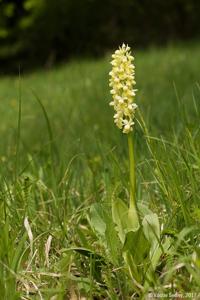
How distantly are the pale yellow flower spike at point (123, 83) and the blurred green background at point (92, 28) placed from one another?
54.4ft

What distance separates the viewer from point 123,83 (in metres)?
2.00

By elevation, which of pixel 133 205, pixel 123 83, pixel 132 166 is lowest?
pixel 133 205

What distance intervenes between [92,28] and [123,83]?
58.9 feet

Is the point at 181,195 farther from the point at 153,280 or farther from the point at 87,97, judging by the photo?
the point at 87,97

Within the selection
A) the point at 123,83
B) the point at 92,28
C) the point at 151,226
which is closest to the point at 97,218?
the point at 151,226

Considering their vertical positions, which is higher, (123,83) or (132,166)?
(123,83)

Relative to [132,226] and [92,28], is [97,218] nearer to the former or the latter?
[132,226]

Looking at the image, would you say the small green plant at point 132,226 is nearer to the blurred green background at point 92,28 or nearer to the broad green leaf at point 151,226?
the broad green leaf at point 151,226

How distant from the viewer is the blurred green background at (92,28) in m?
18.7

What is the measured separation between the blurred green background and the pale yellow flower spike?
653 inches

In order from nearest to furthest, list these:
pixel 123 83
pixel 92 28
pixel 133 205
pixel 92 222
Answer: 1. pixel 123 83
2. pixel 133 205
3. pixel 92 222
4. pixel 92 28

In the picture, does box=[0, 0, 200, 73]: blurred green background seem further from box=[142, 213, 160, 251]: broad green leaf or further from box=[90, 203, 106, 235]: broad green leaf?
box=[142, 213, 160, 251]: broad green leaf

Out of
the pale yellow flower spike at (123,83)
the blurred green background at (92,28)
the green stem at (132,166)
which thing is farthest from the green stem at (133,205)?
the blurred green background at (92,28)

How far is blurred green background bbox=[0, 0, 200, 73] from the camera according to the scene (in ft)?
61.4
